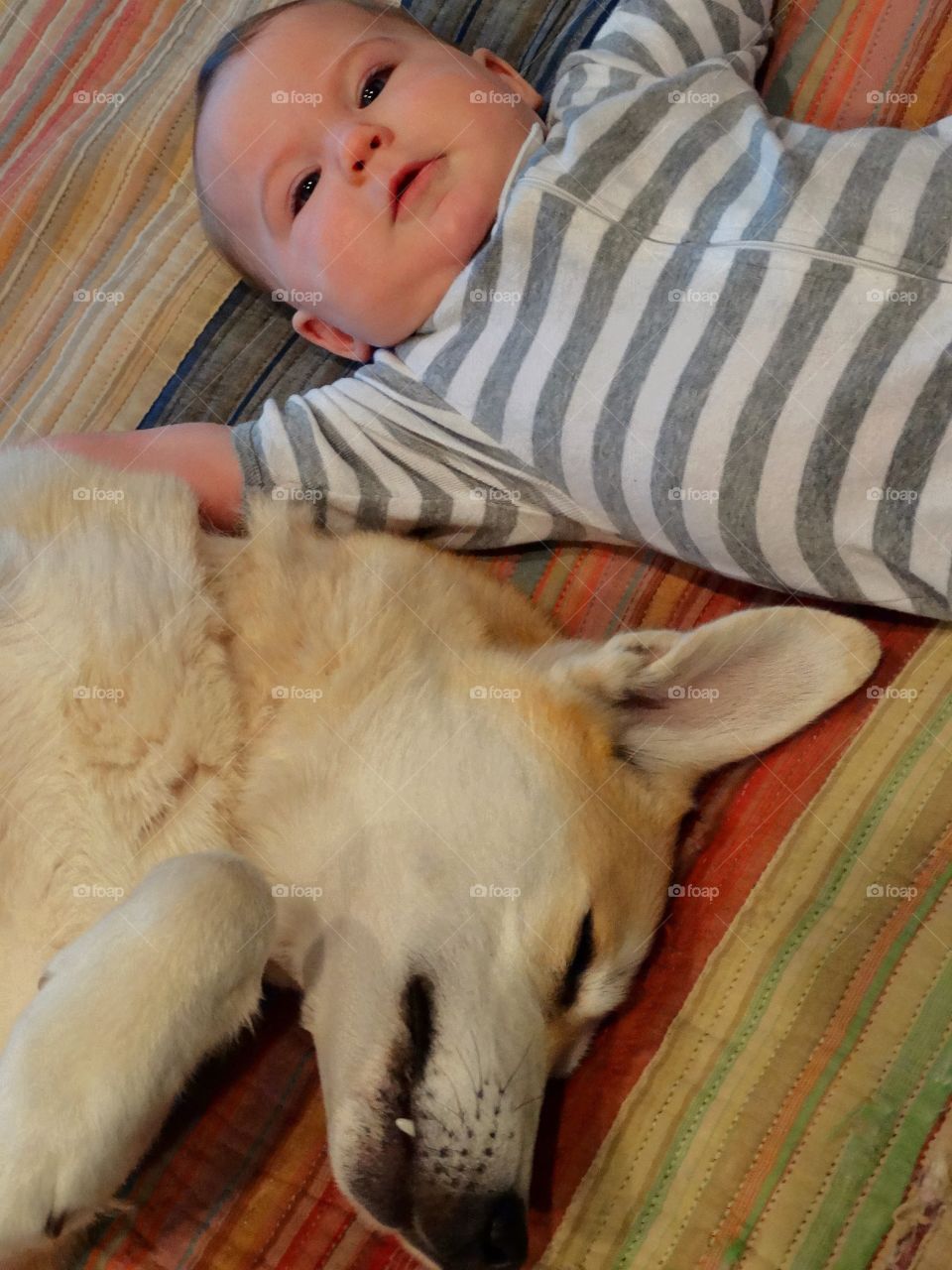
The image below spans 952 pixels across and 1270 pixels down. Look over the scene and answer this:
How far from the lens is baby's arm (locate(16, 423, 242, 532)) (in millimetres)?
1608

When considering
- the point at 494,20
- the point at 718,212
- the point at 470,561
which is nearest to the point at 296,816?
the point at 470,561

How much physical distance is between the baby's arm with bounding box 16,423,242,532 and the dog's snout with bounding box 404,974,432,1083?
79cm

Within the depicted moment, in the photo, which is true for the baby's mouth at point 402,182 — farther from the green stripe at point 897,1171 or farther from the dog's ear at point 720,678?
the green stripe at point 897,1171

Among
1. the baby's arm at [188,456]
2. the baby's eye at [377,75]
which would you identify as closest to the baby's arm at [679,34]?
the baby's eye at [377,75]

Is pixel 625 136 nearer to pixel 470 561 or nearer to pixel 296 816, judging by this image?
pixel 470 561

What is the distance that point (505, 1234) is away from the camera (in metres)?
1.07

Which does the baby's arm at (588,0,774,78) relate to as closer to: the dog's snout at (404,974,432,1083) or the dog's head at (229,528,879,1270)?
the dog's head at (229,528,879,1270)

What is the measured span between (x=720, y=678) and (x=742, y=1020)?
42 cm

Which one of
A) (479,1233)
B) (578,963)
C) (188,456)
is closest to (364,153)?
(188,456)

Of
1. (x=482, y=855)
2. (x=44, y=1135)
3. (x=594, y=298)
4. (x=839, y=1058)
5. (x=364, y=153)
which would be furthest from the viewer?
(x=364, y=153)

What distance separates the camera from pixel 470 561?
A: 1.56 meters

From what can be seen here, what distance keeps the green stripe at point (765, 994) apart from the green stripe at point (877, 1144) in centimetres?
14

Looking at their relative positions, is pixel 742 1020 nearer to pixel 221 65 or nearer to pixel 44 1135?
pixel 44 1135

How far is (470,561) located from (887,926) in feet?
2.51
